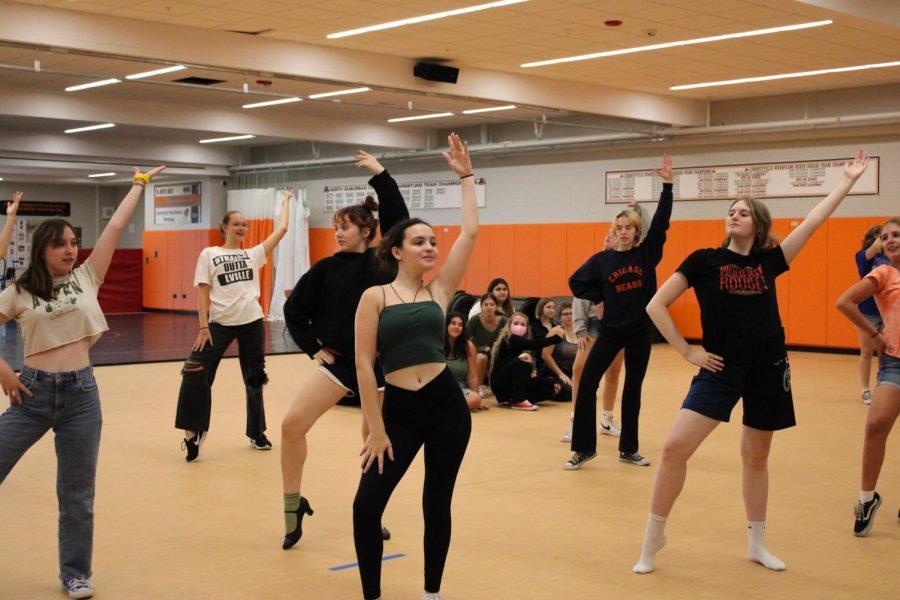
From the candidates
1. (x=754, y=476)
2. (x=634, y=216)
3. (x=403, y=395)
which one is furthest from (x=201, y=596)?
(x=634, y=216)

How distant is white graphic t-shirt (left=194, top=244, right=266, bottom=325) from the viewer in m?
7.27

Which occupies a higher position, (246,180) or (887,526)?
(246,180)

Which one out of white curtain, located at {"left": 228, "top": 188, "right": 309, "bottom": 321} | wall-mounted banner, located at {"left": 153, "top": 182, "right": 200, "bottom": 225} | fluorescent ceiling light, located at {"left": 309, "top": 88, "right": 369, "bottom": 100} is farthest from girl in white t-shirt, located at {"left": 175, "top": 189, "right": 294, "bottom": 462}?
wall-mounted banner, located at {"left": 153, "top": 182, "right": 200, "bottom": 225}

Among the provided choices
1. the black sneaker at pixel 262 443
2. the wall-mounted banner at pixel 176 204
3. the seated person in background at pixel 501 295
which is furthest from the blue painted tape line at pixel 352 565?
the wall-mounted banner at pixel 176 204

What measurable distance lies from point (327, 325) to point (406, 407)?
1060 millimetres

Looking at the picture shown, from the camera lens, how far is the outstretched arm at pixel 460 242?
4035 mm

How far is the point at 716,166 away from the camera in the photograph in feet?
53.0

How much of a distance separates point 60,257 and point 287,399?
6144 mm

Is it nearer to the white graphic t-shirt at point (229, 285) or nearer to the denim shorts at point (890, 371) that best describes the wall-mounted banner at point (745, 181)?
the white graphic t-shirt at point (229, 285)

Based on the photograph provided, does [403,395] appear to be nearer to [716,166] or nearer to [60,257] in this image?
[60,257]

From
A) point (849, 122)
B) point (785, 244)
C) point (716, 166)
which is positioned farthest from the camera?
point (716, 166)

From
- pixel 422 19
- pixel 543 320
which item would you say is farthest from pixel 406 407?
pixel 422 19

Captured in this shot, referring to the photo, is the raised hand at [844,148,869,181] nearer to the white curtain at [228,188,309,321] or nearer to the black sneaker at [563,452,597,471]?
the black sneaker at [563,452,597,471]

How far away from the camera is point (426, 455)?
3.86m
